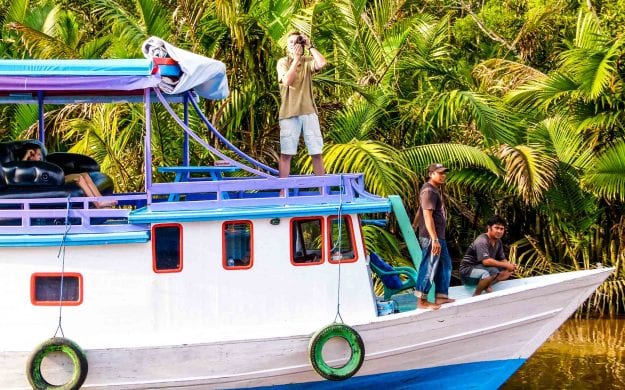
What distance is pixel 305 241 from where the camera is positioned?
10.8m

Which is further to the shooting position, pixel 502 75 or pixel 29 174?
pixel 502 75

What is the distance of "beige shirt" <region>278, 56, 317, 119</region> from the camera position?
11219 mm

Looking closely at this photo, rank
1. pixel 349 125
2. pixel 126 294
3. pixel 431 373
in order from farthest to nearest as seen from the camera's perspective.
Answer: pixel 349 125 < pixel 431 373 < pixel 126 294

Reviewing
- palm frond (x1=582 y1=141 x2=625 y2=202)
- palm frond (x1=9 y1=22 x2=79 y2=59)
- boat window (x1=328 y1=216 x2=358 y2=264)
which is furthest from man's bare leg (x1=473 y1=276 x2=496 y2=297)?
palm frond (x1=9 y1=22 x2=79 y2=59)

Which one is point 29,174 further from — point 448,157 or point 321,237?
point 448,157

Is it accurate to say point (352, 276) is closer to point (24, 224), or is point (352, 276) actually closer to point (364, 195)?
point (364, 195)

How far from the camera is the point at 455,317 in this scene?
10766 mm

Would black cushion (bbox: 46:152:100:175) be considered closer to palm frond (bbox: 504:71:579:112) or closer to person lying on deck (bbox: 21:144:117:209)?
person lying on deck (bbox: 21:144:117:209)

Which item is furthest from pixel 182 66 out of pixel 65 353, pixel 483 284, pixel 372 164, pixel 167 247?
pixel 372 164

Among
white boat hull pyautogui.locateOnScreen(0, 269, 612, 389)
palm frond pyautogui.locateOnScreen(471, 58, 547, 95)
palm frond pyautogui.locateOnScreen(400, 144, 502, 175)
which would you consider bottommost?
white boat hull pyautogui.locateOnScreen(0, 269, 612, 389)

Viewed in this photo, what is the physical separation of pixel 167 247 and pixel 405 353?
246 centimetres

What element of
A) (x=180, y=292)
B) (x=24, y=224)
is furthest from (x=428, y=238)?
(x=24, y=224)

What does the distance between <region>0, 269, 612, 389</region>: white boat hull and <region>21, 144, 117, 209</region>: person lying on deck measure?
1712 millimetres

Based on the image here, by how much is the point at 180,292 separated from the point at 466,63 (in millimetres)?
9832
